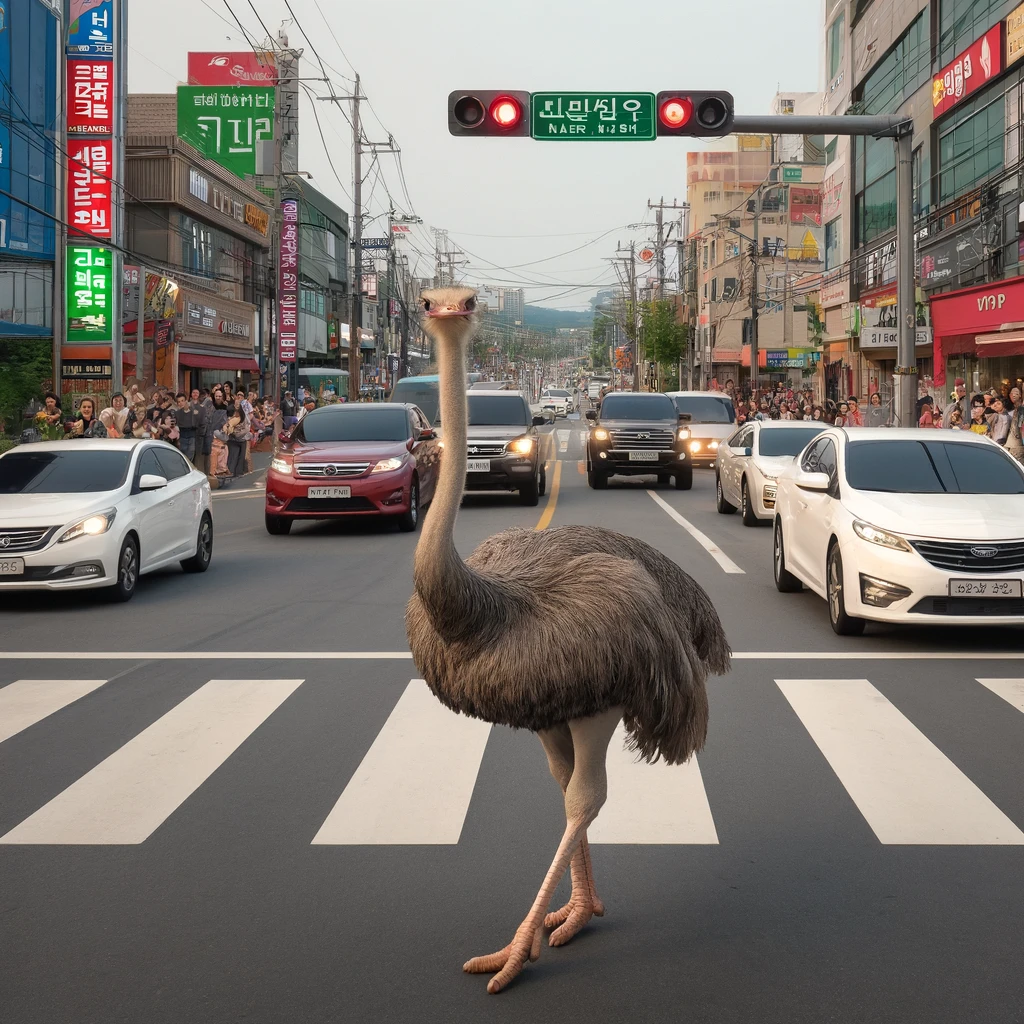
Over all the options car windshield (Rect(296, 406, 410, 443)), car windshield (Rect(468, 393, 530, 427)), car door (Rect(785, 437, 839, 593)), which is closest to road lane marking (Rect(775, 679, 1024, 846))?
car door (Rect(785, 437, 839, 593))

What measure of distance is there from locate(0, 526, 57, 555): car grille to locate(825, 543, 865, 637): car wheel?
6597 mm

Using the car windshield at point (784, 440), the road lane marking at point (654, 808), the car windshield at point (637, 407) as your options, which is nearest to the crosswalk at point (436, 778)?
the road lane marking at point (654, 808)

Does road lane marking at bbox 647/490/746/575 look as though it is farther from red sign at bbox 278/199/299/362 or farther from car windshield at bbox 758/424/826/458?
red sign at bbox 278/199/299/362

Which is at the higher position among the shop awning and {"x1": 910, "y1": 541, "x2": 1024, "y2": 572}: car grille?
the shop awning

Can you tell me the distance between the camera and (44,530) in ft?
37.8

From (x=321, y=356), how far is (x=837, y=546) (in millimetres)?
70923

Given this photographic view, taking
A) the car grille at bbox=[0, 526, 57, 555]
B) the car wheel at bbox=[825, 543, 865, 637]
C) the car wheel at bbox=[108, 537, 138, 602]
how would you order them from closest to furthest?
the car wheel at bbox=[825, 543, 865, 637] → the car grille at bbox=[0, 526, 57, 555] → the car wheel at bbox=[108, 537, 138, 602]

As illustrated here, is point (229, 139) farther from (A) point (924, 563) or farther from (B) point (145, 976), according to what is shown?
(B) point (145, 976)

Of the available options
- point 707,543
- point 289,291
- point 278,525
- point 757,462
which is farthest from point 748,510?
point 289,291

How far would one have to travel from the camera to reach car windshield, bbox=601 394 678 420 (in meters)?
26.2

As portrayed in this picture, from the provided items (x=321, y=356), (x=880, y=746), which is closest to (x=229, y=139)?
(x=321, y=356)

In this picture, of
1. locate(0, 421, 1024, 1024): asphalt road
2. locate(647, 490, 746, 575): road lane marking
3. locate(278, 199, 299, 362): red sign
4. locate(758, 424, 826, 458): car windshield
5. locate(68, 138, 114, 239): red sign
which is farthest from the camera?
locate(278, 199, 299, 362): red sign

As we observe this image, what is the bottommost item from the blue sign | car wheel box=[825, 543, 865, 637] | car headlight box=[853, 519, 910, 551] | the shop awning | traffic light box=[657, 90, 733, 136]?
car wheel box=[825, 543, 865, 637]

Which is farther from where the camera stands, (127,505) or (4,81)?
(4,81)
